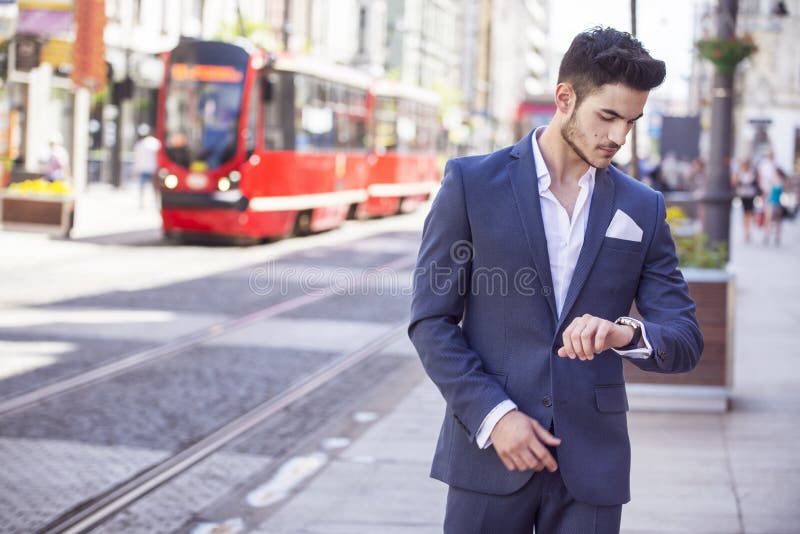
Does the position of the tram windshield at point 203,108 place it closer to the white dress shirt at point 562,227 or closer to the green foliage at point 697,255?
the green foliage at point 697,255

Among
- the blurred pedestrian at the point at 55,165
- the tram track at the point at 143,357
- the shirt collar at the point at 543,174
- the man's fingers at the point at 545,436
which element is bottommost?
the tram track at the point at 143,357

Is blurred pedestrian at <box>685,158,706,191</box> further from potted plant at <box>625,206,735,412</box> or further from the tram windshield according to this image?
potted plant at <box>625,206,735,412</box>

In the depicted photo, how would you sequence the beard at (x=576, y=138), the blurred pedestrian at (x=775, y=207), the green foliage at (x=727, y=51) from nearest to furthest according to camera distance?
the beard at (x=576, y=138) < the green foliage at (x=727, y=51) < the blurred pedestrian at (x=775, y=207)

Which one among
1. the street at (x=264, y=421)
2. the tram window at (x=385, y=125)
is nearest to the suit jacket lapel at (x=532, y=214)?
the street at (x=264, y=421)

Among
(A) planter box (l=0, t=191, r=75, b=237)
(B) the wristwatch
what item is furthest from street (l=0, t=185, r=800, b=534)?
(A) planter box (l=0, t=191, r=75, b=237)

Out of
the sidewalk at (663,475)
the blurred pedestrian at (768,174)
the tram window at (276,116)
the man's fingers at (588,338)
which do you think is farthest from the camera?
the blurred pedestrian at (768,174)

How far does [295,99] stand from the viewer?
75.9 feet

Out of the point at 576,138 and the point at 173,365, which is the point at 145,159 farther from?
the point at 576,138

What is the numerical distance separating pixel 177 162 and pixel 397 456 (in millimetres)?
14747

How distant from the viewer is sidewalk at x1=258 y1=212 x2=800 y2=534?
5766mm

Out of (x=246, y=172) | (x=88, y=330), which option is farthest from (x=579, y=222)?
(x=246, y=172)

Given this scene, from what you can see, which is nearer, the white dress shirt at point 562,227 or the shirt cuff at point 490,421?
the shirt cuff at point 490,421

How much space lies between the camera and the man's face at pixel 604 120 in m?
2.76

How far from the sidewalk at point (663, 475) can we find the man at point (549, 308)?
112 inches
